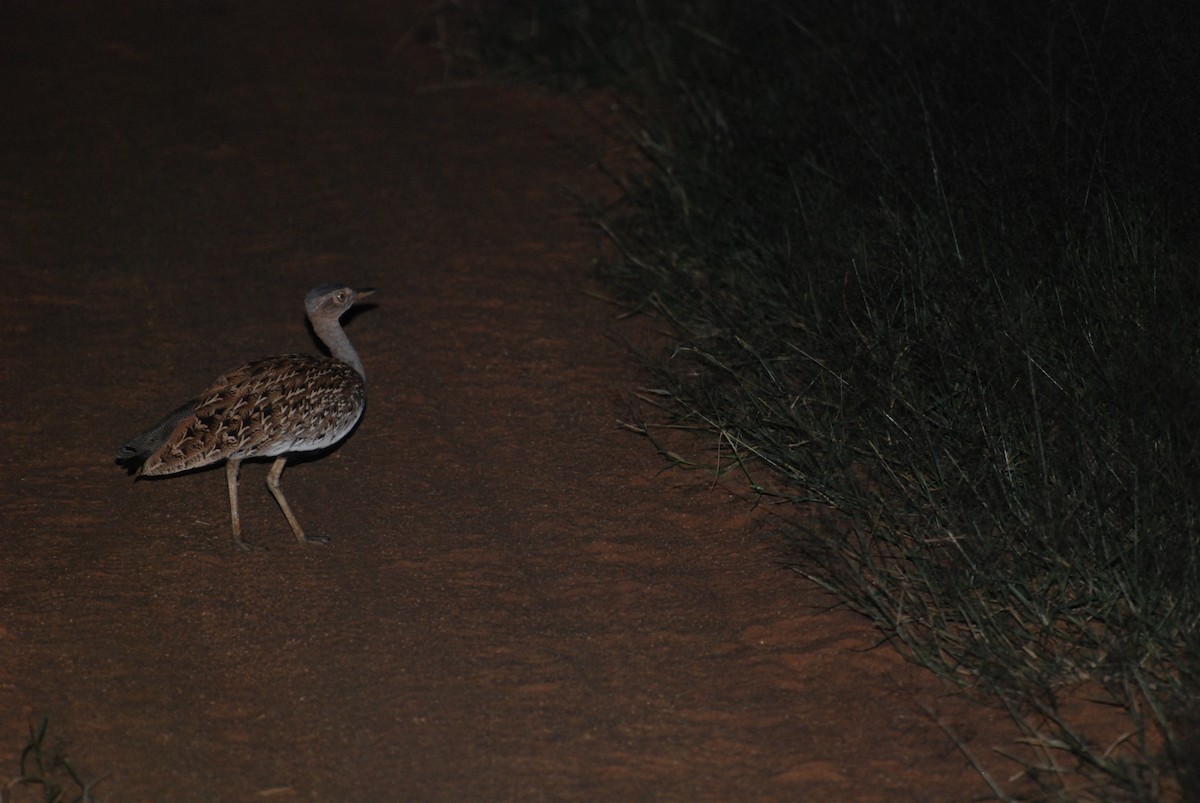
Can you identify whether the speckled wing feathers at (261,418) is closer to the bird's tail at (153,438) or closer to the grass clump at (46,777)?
the bird's tail at (153,438)

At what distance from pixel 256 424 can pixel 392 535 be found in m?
0.72

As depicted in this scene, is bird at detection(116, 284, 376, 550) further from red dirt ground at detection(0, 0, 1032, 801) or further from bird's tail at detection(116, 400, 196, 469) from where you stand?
red dirt ground at detection(0, 0, 1032, 801)

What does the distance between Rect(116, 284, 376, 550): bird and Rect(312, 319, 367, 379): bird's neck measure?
267mm

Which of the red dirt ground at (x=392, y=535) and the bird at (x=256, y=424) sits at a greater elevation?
the bird at (x=256, y=424)

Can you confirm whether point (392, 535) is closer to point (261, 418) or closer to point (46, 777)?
point (261, 418)

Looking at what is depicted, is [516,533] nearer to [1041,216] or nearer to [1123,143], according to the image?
[1041,216]

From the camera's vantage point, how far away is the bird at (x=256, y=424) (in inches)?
214

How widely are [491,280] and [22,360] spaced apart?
2.53 m

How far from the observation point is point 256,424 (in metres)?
5.47

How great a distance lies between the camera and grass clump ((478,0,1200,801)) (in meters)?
4.51

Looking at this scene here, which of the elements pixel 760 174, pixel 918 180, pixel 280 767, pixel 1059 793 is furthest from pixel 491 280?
pixel 1059 793

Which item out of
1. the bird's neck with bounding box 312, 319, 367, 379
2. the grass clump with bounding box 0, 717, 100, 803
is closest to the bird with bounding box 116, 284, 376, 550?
the bird's neck with bounding box 312, 319, 367, 379

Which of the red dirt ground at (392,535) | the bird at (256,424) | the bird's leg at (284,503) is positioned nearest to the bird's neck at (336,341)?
the bird at (256,424)

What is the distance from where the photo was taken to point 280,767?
14.1 feet
